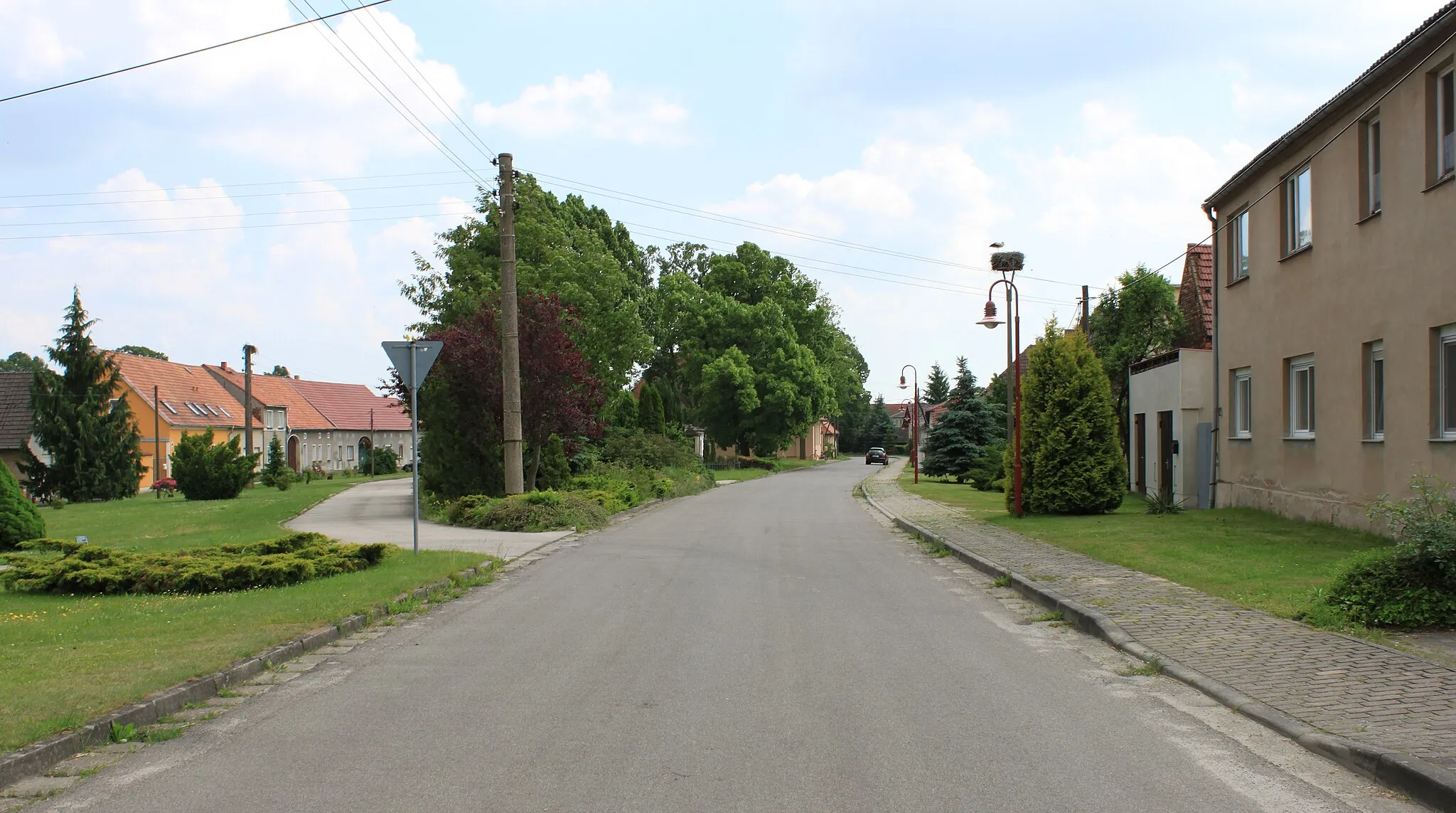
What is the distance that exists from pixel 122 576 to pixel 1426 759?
1136cm

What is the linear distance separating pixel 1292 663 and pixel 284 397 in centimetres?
8262

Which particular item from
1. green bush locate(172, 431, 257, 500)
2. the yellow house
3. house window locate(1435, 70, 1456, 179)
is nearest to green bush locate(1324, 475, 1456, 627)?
house window locate(1435, 70, 1456, 179)

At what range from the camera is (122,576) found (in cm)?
1100

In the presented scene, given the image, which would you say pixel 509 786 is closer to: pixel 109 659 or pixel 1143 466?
pixel 109 659

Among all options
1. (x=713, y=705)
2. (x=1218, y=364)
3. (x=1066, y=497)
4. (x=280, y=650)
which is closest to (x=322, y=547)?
(x=280, y=650)

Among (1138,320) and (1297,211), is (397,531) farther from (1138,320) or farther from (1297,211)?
(1138,320)

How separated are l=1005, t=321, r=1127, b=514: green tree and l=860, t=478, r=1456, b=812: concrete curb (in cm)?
1060

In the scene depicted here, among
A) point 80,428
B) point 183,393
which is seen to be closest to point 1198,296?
point 80,428

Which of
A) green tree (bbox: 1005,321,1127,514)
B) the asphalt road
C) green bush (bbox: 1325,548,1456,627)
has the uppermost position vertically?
green tree (bbox: 1005,321,1127,514)

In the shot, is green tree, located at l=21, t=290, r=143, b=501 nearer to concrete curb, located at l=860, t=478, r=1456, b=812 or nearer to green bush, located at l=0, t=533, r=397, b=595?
green bush, located at l=0, t=533, r=397, b=595

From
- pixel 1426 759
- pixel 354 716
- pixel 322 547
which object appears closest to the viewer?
pixel 1426 759

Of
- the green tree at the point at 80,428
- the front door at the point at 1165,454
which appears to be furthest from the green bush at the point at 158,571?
the green tree at the point at 80,428

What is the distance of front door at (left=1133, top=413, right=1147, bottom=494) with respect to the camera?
2727 centimetres

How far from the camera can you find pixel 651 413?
136 ft
